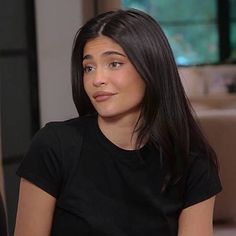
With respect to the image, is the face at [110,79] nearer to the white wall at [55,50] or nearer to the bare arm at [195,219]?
the bare arm at [195,219]

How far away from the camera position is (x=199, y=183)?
1.12m

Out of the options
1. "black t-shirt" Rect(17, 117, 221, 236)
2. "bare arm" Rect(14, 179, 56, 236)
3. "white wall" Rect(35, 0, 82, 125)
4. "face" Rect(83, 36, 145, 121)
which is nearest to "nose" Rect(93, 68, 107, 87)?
"face" Rect(83, 36, 145, 121)

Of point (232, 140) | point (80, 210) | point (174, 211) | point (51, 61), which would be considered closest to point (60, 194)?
point (80, 210)

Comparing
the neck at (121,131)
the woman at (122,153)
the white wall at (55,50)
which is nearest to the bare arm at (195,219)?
the woman at (122,153)

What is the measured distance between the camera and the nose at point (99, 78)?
1035 millimetres

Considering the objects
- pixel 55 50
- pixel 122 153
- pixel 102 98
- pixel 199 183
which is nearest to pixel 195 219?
pixel 199 183

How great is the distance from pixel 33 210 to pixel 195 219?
31cm

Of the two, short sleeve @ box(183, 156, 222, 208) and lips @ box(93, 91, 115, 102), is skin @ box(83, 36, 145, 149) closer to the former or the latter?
lips @ box(93, 91, 115, 102)

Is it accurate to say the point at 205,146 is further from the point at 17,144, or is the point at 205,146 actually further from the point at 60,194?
the point at 17,144

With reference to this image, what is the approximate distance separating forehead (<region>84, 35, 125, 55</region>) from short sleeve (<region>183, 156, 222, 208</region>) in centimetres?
27

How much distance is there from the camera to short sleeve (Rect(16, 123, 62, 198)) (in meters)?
1.05

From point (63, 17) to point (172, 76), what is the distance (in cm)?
150

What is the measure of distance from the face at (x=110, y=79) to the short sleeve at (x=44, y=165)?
111 mm

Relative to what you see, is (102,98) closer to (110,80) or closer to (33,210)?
(110,80)
